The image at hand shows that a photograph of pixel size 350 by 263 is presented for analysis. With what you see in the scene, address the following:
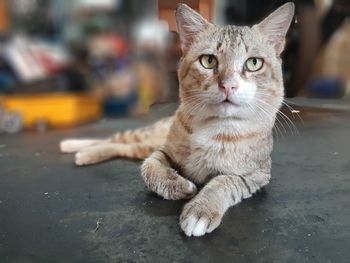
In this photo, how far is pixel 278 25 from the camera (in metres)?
1.01

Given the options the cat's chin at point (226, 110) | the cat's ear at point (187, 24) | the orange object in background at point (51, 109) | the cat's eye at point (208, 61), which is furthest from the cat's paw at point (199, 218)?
the orange object in background at point (51, 109)

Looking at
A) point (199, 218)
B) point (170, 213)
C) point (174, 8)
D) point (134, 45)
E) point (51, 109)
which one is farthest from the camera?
point (51, 109)

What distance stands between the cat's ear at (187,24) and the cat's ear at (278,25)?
0.48 ft

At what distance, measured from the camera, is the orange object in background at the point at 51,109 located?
1.72m

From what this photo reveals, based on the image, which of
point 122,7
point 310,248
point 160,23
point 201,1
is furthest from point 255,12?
point 310,248

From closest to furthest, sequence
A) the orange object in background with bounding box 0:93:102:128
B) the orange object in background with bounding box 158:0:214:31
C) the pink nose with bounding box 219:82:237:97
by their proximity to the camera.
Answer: the pink nose with bounding box 219:82:237:97, the orange object in background with bounding box 158:0:214:31, the orange object in background with bounding box 0:93:102:128

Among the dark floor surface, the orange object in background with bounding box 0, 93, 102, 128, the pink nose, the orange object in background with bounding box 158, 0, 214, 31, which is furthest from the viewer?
the orange object in background with bounding box 0, 93, 102, 128

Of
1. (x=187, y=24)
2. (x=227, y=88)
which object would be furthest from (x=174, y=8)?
(x=227, y=88)

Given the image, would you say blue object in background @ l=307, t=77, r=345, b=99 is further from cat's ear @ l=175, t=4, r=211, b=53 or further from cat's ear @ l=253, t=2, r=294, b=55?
cat's ear @ l=175, t=4, r=211, b=53

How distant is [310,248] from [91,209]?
0.50 metres

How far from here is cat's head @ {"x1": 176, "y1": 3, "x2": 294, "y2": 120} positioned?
3.04ft

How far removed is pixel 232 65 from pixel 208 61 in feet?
0.26

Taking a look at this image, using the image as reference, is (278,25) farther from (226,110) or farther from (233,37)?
(226,110)

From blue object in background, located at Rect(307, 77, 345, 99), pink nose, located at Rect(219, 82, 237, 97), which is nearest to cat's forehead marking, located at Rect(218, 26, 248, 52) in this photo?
pink nose, located at Rect(219, 82, 237, 97)
